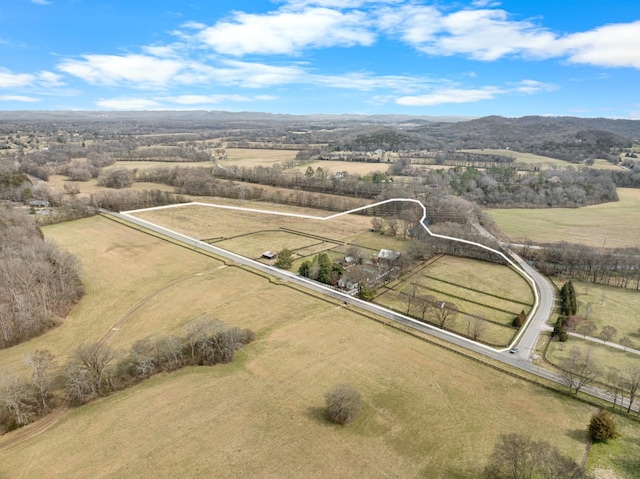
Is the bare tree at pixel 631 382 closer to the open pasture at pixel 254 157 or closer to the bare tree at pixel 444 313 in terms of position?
the bare tree at pixel 444 313

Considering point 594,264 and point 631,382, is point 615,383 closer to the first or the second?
point 631,382

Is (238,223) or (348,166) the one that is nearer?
(238,223)

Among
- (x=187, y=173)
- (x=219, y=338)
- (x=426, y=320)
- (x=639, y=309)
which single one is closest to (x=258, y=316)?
(x=219, y=338)

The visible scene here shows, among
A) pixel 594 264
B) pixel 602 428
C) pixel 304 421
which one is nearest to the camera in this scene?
pixel 602 428

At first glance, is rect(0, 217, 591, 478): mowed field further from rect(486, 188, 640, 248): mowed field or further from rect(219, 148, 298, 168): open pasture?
rect(219, 148, 298, 168): open pasture

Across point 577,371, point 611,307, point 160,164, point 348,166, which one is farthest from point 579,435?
point 160,164

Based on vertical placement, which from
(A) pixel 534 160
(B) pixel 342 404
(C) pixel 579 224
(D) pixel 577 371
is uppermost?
(A) pixel 534 160
